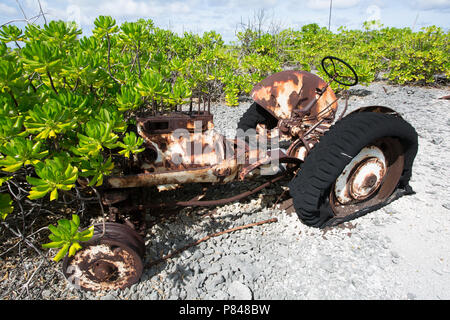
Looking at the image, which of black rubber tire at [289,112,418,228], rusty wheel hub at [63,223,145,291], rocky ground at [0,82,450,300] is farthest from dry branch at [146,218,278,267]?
black rubber tire at [289,112,418,228]

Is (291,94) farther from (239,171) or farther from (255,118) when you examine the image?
(239,171)

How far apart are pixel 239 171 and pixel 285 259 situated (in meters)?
0.84

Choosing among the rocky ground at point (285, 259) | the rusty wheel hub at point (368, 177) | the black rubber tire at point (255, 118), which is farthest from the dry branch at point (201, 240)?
the black rubber tire at point (255, 118)

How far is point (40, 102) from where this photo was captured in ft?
5.07

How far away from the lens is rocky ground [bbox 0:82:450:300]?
1968 mm

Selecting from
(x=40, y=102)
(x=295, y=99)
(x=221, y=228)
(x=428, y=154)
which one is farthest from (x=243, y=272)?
(x=428, y=154)

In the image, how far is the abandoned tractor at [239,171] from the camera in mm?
1881

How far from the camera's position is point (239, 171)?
2264 millimetres

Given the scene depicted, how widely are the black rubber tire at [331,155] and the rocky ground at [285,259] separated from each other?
33 centimetres

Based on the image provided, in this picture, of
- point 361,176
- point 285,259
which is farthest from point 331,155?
point 285,259

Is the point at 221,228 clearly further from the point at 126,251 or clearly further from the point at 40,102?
the point at 40,102

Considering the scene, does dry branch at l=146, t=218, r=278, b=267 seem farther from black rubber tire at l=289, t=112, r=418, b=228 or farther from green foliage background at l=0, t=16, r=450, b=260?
green foliage background at l=0, t=16, r=450, b=260

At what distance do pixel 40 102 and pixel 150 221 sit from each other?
1.42 meters

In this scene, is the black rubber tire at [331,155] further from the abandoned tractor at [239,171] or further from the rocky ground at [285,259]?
the rocky ground at [285,259]
